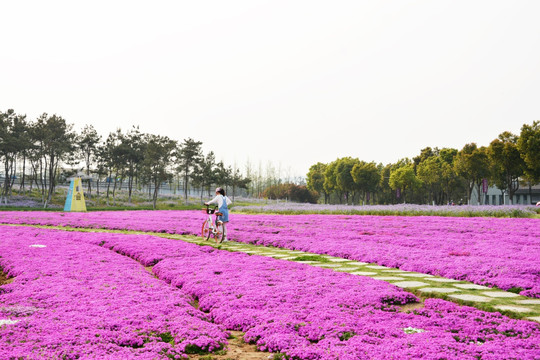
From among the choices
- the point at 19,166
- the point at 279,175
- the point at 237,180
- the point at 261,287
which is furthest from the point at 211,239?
the point at 279,175

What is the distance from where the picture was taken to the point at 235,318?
6.79m

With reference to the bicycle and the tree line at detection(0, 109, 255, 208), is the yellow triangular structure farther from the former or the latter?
the bicycle

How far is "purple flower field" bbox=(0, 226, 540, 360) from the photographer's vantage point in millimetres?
5215

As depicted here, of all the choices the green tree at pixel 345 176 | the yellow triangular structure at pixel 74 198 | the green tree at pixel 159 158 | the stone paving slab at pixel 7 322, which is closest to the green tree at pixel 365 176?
the green tree at pixel 345 176

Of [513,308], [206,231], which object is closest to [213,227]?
[206,231]

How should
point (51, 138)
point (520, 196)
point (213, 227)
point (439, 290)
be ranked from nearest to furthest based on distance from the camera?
point (439, 290)
point (213, 227)
point (51, 138)
point (520, 196)

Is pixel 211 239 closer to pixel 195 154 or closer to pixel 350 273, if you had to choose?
pixel 350 273

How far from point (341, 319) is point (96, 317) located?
3.59 meters

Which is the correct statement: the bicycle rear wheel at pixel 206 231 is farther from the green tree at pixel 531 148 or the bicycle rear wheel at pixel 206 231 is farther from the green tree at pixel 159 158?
the green tree at pixel 159 158

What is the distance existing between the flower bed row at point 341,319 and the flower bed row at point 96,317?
0.60 metres

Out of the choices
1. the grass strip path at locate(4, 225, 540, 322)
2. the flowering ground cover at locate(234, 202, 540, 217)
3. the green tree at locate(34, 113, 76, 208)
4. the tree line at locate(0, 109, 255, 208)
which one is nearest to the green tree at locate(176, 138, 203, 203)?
the tree line at locate(0, 109, 255, 208)

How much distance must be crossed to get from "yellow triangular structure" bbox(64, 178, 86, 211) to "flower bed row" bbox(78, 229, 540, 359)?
42.8 metres

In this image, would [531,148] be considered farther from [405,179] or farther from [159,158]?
[159,158]

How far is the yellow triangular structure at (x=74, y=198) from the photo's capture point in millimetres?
48906
